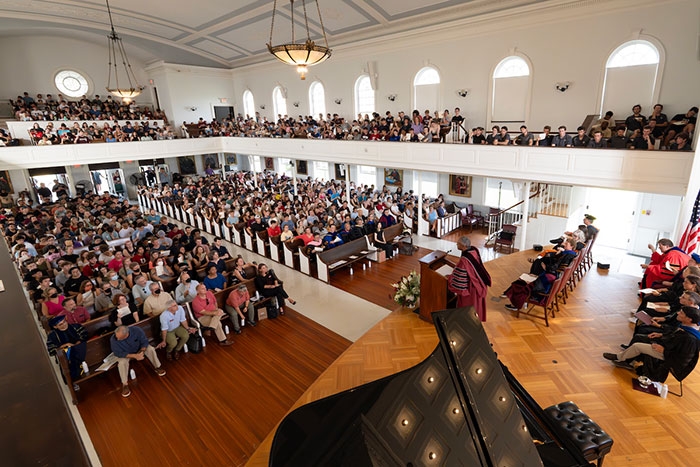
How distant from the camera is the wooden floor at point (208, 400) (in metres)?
4.36

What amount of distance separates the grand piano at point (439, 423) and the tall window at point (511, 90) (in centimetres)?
1170

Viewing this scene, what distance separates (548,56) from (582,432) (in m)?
11.6

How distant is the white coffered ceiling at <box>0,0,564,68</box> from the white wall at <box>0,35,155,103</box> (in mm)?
523

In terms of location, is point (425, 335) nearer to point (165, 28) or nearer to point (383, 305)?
point (383, 305)

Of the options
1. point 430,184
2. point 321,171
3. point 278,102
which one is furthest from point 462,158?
point 278,102

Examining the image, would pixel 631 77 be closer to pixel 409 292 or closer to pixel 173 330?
pixel 409 292

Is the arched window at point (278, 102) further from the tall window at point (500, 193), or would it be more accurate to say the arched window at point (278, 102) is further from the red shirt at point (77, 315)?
the red shirt at point (77, 315)

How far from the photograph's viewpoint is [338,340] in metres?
6.50

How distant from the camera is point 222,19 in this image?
16750 mm

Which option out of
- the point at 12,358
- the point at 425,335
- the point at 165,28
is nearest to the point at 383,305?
the point at 425,335

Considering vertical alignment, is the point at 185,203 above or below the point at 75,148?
below

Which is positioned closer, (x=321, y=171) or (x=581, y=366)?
(x=581, y=366)

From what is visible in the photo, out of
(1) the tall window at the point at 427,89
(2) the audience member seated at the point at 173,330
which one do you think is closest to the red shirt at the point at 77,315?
(2) the audience member seated at the point at 173,330

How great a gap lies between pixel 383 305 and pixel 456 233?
21.4 feet
